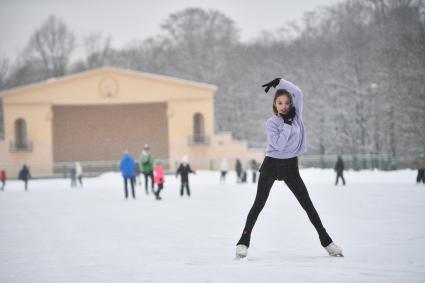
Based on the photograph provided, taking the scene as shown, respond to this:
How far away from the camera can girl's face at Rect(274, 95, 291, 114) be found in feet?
22.2

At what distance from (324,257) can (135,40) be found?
71.9 metres

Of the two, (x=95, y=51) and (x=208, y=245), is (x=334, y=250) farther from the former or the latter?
(x=95, y=51)

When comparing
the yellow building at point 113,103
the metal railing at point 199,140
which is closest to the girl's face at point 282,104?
the yellow building at point 113,103

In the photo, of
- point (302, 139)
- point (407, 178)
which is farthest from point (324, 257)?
point (407, 178)

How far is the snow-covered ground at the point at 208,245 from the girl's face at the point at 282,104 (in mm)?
1447

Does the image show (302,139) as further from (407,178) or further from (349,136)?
(349,136)

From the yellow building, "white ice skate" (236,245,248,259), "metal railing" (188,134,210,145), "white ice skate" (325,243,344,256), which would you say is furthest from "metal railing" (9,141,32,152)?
"white ice skate" (325,243,344,256)

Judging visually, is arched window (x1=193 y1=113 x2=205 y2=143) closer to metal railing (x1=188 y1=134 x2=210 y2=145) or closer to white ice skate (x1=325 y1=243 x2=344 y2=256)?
metal railing (x1=188 y1=134 x2=210 y2=145)

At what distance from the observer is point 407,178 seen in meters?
29.0

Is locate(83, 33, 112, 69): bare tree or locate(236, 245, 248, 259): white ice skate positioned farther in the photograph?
locate(83, 33, 112, 69): bare tree

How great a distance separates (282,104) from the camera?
6777mm

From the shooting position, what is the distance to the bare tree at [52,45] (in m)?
65.9

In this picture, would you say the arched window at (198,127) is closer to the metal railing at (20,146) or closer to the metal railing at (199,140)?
the metal railing at (199,140)

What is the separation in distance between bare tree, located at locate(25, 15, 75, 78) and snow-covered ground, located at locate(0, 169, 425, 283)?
53.0 m
